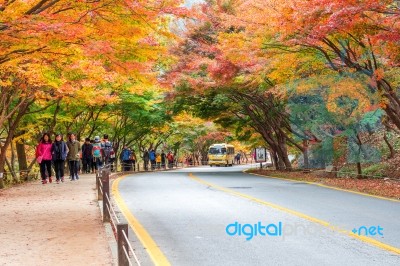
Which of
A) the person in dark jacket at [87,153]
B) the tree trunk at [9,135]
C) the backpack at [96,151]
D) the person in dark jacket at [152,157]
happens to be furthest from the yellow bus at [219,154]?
the tree trunk at [9,135]

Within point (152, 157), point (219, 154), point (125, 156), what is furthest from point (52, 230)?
point (219, 154)

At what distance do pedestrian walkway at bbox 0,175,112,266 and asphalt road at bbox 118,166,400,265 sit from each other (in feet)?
2.65

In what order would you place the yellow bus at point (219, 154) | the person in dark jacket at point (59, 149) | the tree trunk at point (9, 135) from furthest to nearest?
the yellow bus at point (219, 154)
the tree trunk at point (9, 135)
the person in dark jacket at point (59, 149)

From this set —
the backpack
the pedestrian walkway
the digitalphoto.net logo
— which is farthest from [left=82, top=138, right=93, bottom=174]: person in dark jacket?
the digitalphoto.net logo

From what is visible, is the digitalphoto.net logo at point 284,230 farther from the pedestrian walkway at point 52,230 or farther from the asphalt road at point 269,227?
the pedestrian walkway at point 52,230

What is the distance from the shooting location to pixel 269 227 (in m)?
9.91

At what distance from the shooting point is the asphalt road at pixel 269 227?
24.8 feet

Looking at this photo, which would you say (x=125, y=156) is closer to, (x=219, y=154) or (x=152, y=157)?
(x=152, y=157)

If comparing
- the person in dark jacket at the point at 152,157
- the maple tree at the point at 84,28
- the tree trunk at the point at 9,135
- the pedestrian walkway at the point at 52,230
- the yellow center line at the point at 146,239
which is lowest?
the yellow center line at the point at 146,239

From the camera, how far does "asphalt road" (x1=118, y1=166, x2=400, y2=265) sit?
7551mm

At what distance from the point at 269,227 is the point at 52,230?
3.91 metres

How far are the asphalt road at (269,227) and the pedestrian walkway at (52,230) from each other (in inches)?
31.8

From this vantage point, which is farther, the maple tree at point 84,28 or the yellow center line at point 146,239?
the maple tree at point 84,28

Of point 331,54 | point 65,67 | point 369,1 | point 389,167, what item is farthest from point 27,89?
point 389,167
